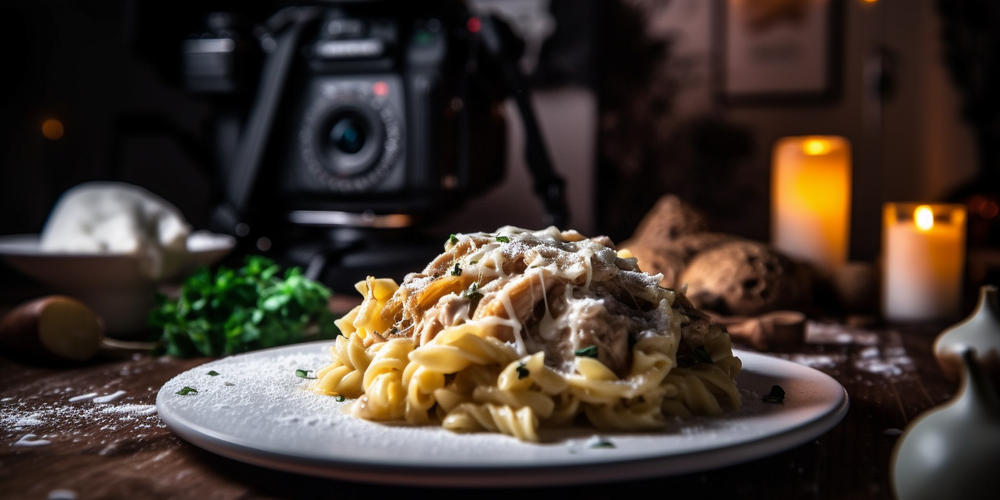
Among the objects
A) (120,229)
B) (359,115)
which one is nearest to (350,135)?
(359,115)

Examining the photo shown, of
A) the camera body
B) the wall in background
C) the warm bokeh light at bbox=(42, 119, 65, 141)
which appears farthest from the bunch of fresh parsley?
the wall in background


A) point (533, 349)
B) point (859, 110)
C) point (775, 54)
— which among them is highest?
point (775, 54)

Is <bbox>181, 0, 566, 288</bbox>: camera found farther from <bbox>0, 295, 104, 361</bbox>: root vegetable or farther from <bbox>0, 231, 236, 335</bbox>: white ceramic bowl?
<bbox>0, 295, 104, 361</bbox>: root vegetable

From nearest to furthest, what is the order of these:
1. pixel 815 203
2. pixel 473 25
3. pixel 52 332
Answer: pixel 52 332 → pixel 815 203 → pixel 473 25

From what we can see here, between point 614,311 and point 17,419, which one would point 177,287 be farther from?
point 614,311

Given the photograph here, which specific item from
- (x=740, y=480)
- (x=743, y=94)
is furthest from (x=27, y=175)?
(x=743, y=94)

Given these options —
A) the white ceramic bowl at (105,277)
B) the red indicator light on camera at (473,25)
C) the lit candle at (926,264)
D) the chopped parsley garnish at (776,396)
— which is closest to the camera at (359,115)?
the red indicator light on camera at (473,25)

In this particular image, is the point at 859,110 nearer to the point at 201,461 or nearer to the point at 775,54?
the point at 775,54
